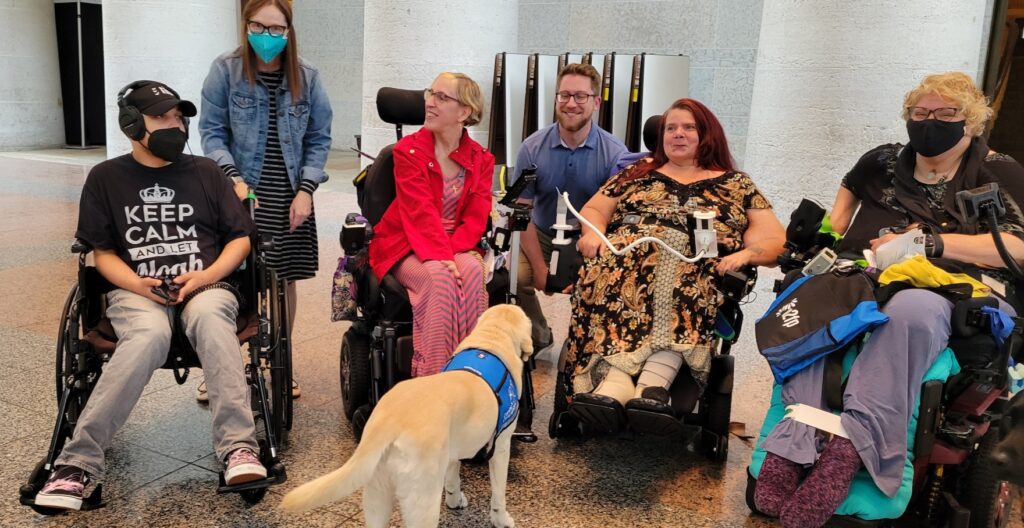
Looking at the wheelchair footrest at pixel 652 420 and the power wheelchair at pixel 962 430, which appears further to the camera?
the wheelchair footrest at pixel 652 420

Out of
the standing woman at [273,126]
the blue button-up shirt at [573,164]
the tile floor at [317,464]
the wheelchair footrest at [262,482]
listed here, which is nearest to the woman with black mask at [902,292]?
the tile floor at [317,464]

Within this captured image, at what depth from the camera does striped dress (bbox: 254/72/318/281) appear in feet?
11.2

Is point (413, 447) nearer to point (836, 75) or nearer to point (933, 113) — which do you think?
point (933, 113)

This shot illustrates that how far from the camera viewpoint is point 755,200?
319 cm

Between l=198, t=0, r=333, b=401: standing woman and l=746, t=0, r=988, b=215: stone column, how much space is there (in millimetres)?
3658

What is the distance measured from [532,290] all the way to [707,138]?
1.29m

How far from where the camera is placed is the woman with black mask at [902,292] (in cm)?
235

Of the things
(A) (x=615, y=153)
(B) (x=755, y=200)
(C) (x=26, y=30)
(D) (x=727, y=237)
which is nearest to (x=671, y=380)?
(D) (x=727, y=237)

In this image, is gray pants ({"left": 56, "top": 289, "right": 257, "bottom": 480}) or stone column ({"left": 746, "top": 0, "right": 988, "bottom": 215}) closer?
gray pants ({"left": 56, "top": 289, "right": 257, "bottom": 480})

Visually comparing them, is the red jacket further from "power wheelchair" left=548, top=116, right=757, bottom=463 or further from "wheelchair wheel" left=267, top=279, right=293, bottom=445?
"power wheelchair" left=548, top=116, right=757, bottom=463

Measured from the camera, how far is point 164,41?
9023 millimetres

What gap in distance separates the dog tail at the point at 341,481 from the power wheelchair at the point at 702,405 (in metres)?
0.92

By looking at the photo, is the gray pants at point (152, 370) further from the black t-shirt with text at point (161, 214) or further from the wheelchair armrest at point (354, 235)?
the wheelchair armrest at point (354, 235)

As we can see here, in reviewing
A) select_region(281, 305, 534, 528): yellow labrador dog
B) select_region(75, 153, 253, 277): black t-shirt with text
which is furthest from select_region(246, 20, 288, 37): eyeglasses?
select_region(281, 305, 534, 528): yellow labrador dog
